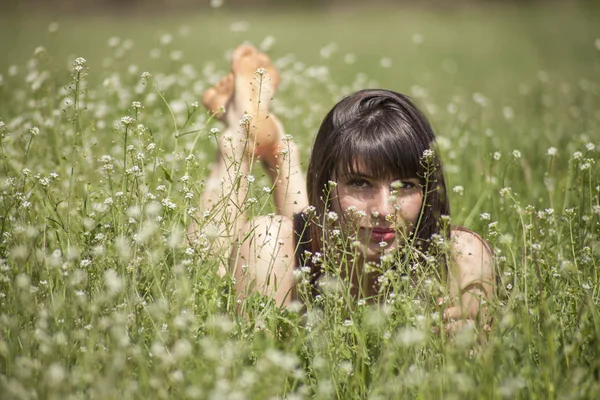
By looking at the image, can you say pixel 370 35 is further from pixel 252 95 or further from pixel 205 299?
pixel 205 299

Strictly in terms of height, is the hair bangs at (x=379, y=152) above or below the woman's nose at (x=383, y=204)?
above

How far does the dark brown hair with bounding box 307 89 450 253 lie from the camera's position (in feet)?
8.68

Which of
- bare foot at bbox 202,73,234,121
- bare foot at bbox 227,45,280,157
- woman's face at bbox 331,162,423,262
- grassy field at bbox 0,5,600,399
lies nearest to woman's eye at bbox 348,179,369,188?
woman's face at bbox 331,162,423,262

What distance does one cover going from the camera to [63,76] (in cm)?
585

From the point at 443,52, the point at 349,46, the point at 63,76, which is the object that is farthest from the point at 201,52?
the point at 63,76

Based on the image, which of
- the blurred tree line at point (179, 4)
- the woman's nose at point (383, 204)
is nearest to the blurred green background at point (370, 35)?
the blurred tree line at point (179, 4)

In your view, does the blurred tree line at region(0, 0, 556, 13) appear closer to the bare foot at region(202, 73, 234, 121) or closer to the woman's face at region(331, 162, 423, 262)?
the bare foot at region(202, 73, 234, 121)

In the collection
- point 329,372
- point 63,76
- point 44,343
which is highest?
point 63,76

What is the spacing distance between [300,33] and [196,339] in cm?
1479

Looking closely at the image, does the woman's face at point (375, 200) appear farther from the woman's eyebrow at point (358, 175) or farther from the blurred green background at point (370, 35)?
the blurred green background at point (370, 35)

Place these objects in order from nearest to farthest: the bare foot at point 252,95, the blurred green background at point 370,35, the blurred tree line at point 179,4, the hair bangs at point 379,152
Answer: the hair bangs at point 379,152 < the bare foot at point 252,95 < the blurred green background at point 370,35 < the blurred tree line at point 179,4

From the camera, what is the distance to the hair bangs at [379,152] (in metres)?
2.64

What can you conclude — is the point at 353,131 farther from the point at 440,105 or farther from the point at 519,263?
the point at 440,105

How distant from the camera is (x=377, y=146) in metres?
2.65
